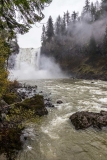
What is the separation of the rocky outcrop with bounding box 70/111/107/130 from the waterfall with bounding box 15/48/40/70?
2020 inches

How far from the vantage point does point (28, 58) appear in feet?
208

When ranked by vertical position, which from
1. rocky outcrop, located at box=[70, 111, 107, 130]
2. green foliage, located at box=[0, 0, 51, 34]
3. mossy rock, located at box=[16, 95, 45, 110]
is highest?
green foliage, located at box=[0, 0, 51, 34]

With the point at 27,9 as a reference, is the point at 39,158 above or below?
below

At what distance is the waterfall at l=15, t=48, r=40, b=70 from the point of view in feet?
203

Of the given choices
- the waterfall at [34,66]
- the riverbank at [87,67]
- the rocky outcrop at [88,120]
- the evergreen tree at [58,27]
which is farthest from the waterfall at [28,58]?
the rocky outcrop at [88,120]

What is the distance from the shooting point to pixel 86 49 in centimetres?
5356

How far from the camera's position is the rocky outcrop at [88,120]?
10844 millimetres

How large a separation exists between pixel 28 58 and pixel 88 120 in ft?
180

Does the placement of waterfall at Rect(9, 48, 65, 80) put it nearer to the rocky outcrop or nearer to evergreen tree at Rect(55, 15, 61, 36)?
evergreen tree at Rect(55, 15, 61, 36)

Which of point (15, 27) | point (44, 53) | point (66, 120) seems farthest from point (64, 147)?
point (44, 53)

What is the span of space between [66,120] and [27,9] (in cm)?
906

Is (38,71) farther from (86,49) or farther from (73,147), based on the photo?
(73,147)

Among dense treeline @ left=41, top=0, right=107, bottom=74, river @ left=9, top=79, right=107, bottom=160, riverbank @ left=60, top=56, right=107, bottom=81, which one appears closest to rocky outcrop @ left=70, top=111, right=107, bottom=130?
river @ left=9, top=79, right=107, bottom=160

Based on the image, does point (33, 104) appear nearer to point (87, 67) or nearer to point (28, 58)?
point (87, 67)
